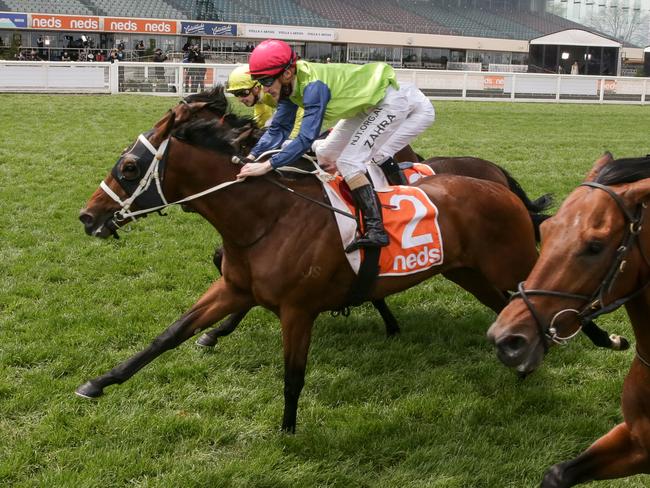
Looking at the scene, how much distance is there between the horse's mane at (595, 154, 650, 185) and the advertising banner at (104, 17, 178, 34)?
119 ft

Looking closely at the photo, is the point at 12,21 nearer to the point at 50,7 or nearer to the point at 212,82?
the point at 50,7

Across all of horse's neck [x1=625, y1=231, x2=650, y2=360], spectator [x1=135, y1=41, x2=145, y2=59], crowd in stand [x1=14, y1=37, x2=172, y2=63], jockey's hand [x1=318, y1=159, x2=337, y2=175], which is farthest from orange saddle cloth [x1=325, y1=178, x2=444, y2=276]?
spectator [x1=135, y1=41, x2=145, y2=59]

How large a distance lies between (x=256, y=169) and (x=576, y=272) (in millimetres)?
2027

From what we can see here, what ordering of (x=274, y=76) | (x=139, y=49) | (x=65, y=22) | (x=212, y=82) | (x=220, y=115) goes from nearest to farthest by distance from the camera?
1. (x=274, y=76)
2. (x=220, y=115)
3. (x=212, y=82)
4. (x=139, y=49)
5. (x=65, y=22)

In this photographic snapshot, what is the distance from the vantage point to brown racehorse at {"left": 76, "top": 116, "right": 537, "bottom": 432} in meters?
3.76

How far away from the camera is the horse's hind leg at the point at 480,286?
15.1 feet

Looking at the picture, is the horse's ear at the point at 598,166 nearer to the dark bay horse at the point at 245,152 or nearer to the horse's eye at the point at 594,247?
the horse's eye at the point at 594,247

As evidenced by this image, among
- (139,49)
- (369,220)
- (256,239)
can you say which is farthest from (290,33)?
(256,239)

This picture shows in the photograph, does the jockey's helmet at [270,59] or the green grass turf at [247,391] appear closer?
the green grass turf at [247,391]

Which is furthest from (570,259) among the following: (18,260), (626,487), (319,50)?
(319,50)

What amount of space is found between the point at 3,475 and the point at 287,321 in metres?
1.47

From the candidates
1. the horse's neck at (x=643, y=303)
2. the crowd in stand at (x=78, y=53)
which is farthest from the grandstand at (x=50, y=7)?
the horse's neck at (x=643, y=303)

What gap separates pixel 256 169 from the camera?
3795 millimetres

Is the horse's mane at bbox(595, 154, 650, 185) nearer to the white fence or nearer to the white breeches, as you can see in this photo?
the white breeches
